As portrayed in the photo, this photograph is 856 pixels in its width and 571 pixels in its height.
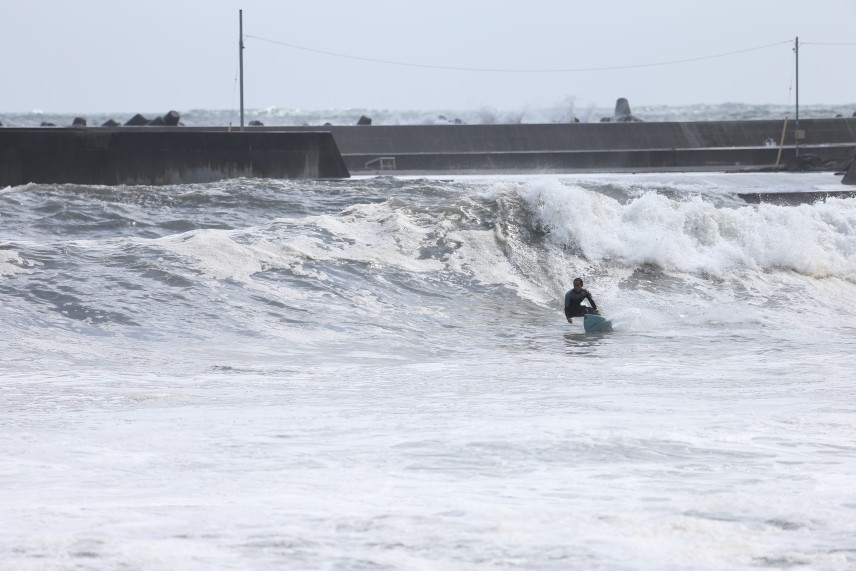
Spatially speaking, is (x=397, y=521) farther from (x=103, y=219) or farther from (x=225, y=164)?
(x=225, y=164)

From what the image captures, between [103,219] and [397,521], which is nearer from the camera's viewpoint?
[397,521]

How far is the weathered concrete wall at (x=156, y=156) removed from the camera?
2028cm

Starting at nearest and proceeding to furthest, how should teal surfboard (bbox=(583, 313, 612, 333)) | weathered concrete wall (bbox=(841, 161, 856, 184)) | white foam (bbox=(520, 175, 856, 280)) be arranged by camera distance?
teal surfboard (bbox=(583, 313, 612, 333)) < white foam (bbox=(520, 175, 856, 280)) < weathered concrete wall (bbox=(841, 161, 856, 184))

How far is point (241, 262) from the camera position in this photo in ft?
46.7

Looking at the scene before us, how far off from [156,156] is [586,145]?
19888mm

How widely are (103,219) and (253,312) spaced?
5858mm

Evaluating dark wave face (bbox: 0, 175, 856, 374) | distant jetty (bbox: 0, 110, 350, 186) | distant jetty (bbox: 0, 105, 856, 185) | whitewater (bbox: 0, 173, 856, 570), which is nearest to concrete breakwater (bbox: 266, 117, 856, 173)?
distant jetty (bbox: 0, 105, 856, 185)

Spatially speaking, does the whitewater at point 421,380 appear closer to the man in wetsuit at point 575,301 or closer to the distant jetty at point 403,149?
the man in wetsuit at point 575,301

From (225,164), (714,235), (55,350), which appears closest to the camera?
(55,350)

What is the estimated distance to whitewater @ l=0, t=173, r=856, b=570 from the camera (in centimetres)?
446

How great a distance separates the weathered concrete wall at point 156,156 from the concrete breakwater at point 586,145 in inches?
348

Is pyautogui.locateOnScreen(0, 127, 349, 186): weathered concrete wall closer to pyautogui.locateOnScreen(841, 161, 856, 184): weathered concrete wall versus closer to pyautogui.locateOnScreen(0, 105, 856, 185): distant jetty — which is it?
pyautogui.locateOnScreen(0, 105, 856, 185): distant jetty

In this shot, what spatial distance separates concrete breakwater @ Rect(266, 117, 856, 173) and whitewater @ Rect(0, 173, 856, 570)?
44.8 ft

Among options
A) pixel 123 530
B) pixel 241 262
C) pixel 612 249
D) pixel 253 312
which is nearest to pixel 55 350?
pixel 253 312
